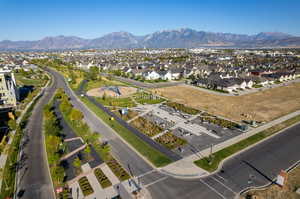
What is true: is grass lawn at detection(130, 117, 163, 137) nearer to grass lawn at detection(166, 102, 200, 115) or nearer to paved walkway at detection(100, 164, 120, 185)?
grass lawn at detection(166, 102, 200, 115)

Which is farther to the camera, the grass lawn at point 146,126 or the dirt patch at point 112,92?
the dirt patch at point 112,92

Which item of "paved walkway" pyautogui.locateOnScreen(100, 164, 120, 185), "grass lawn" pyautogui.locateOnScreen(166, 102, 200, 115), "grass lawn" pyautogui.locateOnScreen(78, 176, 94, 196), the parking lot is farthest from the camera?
"grass lawn" pyautogui.locateOnScreen(166, 102, 200, 115)

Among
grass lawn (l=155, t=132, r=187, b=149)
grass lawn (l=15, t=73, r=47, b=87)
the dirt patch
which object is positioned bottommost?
grass lawn (l=155, t=132, r=187, b=149)

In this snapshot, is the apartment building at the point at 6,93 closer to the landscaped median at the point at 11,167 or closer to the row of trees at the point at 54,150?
the landscaped median at the point at 11,167

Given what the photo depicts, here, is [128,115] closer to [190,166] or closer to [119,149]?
[119,149]

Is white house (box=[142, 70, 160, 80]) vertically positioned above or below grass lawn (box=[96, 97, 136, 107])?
above

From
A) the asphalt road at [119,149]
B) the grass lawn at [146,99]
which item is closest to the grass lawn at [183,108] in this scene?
the grass lawn at [146,99]

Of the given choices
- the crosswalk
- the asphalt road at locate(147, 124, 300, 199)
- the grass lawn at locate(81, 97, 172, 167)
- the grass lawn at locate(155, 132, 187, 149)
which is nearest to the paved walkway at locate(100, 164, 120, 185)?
the asphalt road at locate(147, 124, 300, 199)
